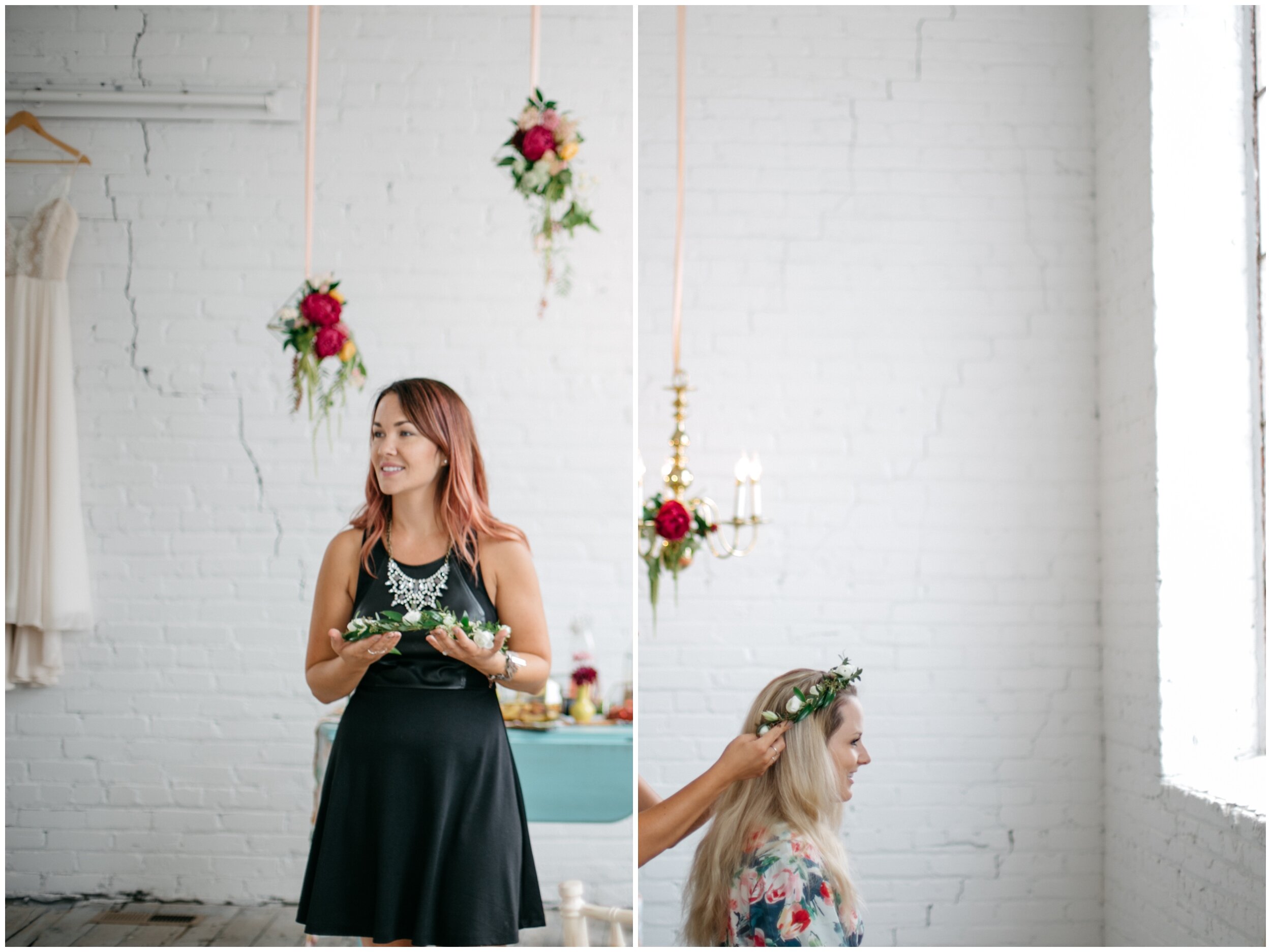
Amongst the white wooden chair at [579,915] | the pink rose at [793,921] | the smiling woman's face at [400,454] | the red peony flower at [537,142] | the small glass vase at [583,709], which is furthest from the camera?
the small glass vase at [583,709]

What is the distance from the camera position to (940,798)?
3086mm

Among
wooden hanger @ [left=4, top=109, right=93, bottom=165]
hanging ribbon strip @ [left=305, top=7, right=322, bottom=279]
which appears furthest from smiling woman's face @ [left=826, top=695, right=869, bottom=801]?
wooden hanger @ [left=4, top=109, right=93, bottom=165]

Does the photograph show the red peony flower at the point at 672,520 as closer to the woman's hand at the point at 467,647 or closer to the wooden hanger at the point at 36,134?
the woman's hand at the point at 467,647

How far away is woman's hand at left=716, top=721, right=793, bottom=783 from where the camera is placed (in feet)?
6.30

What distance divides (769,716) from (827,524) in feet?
4.22

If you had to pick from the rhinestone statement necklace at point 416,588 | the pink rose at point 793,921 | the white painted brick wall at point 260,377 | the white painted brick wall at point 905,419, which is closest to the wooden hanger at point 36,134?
the white painted brick wall at point 260,377

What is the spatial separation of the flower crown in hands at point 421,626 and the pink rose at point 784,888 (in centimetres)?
64

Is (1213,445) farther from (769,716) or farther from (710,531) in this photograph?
(769,716)

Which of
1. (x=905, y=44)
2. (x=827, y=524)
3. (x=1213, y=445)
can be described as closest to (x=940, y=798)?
(x=827, y=524)

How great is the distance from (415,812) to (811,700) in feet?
2.54

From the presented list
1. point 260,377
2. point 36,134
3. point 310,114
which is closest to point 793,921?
point 310,114

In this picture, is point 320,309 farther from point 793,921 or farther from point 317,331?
point 793,921

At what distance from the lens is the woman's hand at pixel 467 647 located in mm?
2006

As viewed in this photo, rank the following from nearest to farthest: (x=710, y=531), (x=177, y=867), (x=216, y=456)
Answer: (x=710, y=531) → (x=177, y=867) → (x=216, y=456)
